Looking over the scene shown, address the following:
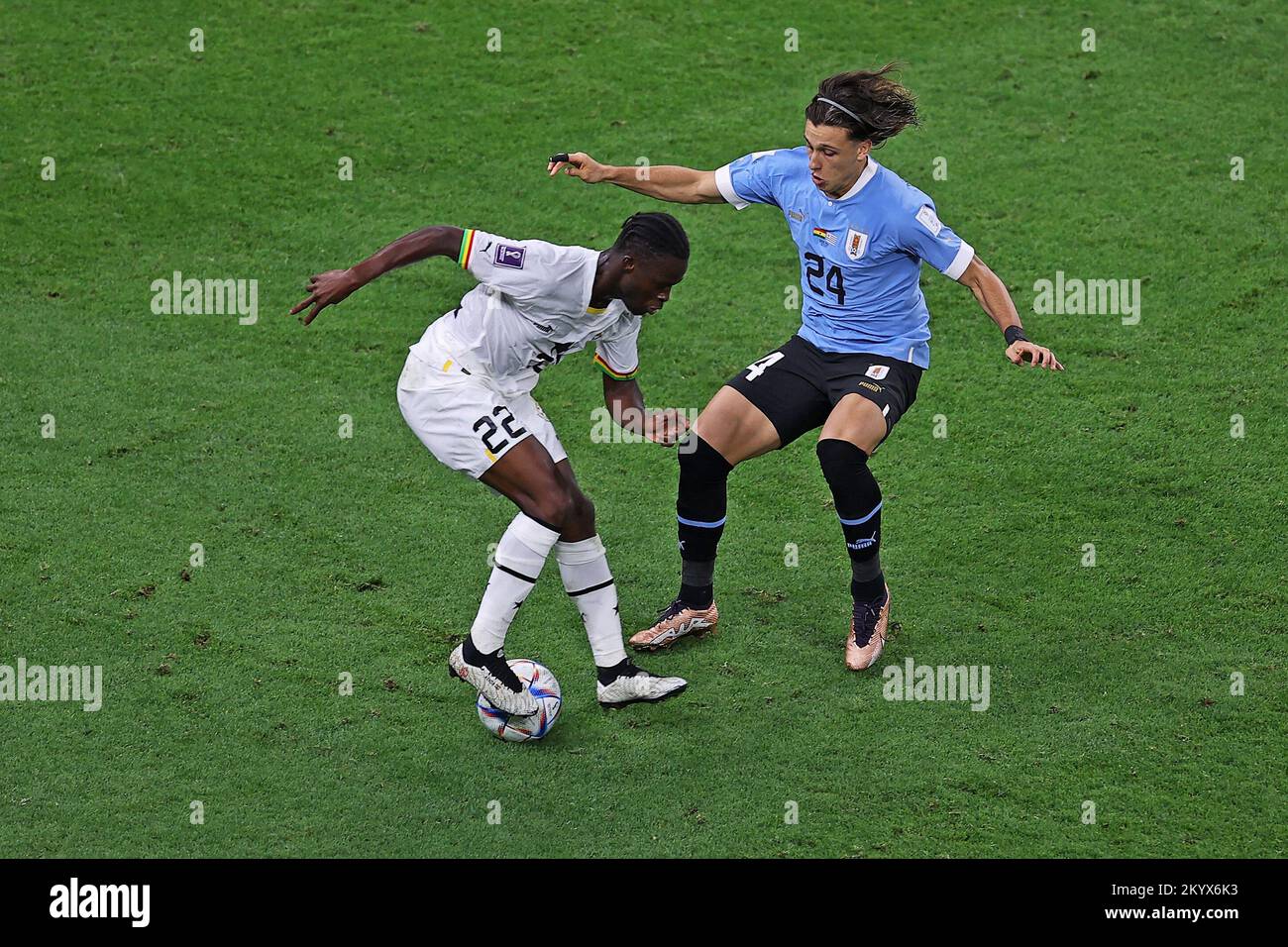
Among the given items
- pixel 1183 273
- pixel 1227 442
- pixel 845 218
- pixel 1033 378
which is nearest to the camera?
pixel 845 218

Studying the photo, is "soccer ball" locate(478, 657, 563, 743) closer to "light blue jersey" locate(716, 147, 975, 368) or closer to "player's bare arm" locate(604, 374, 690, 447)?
"player's bare arm" locate(604, 374, 690, 447)

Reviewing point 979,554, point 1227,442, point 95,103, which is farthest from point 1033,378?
point 95,103

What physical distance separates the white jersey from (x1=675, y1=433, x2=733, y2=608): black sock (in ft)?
1.99

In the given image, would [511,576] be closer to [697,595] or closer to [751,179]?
[697,595]

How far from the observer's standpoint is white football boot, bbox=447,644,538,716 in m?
6.15

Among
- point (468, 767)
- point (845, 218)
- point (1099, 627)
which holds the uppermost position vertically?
point (845, 218)

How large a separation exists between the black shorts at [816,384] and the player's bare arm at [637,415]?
0.44m

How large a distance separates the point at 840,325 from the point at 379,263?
2226 millimetres

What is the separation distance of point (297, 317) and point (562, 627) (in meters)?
3.40

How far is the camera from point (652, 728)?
6.43m

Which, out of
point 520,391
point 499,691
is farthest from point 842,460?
point 499,691

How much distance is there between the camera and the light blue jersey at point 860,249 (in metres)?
6.70

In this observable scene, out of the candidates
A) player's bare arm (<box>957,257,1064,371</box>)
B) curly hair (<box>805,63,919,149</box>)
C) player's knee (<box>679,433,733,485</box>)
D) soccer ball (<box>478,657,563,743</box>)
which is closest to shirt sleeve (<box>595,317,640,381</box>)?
player's knee (<box>679,433,733,485</box>)

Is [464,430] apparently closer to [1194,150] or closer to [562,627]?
[562,627]
